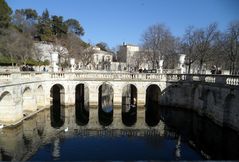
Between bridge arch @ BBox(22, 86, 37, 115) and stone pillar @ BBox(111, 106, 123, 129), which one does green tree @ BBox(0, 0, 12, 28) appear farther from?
stone pillar @ BBox(111, 106, 123, 129)

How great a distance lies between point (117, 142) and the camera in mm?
19312

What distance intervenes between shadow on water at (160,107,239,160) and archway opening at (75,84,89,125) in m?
9.57

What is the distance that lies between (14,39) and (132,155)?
41.0m

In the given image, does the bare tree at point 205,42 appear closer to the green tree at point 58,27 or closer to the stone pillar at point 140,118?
the stone pillar at point 140,118

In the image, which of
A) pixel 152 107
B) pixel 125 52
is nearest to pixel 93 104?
pixel 152 107

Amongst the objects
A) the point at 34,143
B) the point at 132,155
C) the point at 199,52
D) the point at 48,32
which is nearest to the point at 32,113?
the point at 34,143

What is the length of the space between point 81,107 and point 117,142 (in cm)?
1513

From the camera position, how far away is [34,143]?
61.0ft

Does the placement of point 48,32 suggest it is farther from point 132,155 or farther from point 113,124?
point 132,155

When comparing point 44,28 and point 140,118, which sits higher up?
point 44,28

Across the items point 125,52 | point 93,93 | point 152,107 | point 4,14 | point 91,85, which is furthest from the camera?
point 125,52

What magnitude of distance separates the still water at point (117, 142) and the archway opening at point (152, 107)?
5.73ft

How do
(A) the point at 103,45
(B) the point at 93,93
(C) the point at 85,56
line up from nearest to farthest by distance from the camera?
(B) the point at 93,93 < (C) the point at 85,56 < (A) the point at 103,45

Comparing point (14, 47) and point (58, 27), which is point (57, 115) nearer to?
point (14, 47)
